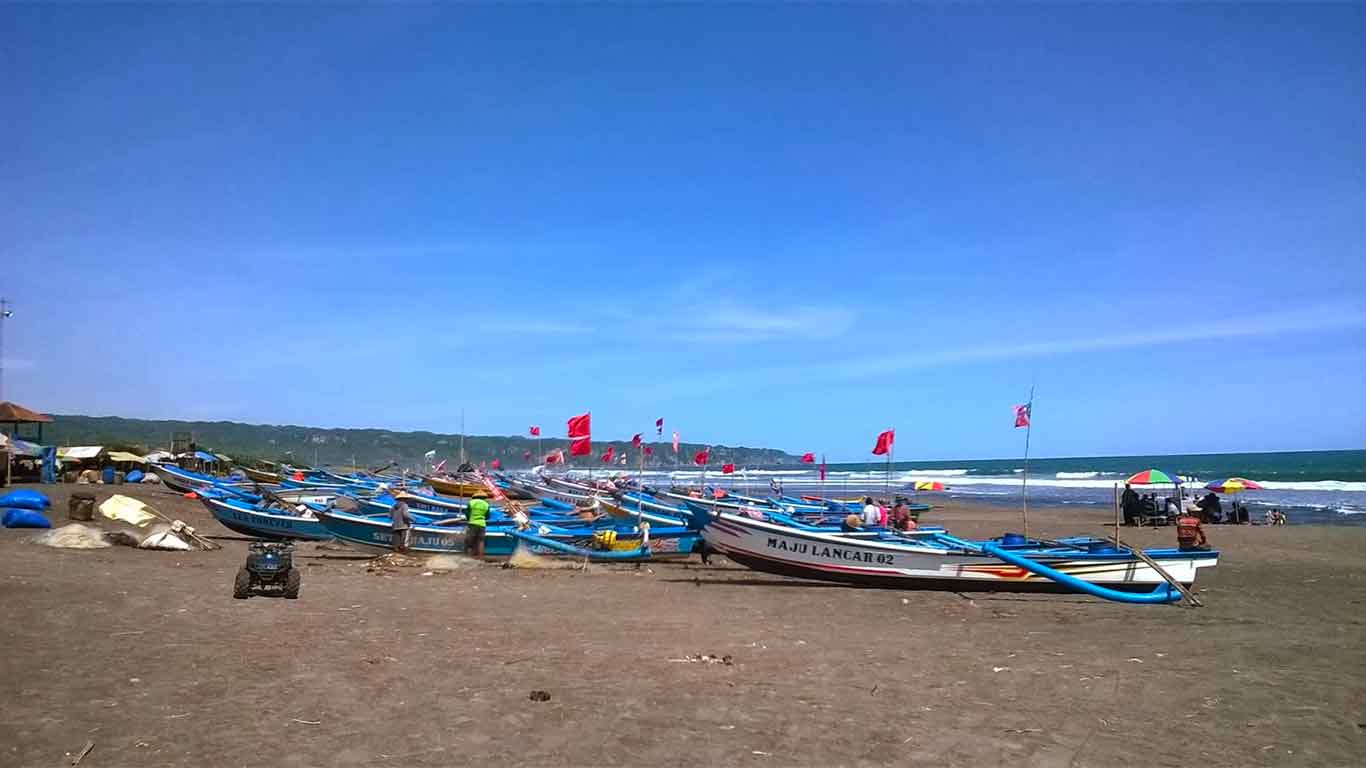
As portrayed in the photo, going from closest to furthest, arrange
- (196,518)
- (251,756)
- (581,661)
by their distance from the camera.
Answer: (251,756) < (581,661) < (196,518)

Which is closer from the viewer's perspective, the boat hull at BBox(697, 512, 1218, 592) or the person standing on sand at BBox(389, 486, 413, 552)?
the boat hull at BBox(697, 512, 1218, 592)

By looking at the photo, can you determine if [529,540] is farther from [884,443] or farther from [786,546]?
[884,443]

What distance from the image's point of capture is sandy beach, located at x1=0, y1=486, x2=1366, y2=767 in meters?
6.61

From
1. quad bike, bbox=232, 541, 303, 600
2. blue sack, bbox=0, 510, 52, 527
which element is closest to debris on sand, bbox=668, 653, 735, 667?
quad bike, bbox=232, 541, 303, 600

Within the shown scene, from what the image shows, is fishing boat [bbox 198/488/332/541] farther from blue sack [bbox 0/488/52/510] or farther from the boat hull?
the boat hull

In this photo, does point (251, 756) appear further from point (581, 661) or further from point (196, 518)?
point (196, 518)

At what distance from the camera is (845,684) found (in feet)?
28.5

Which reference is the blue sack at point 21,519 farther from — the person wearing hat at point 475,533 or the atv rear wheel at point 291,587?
the atv rear wheel at point 291,587

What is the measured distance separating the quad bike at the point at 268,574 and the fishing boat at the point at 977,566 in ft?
25.5

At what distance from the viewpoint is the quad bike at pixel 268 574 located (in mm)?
12672

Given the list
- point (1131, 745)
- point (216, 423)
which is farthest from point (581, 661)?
point (216, 423)

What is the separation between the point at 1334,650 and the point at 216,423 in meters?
215

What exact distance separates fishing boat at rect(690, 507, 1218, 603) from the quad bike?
776 cm

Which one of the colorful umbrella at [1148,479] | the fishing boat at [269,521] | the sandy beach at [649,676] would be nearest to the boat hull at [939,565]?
the sandy beach at [649,676]
